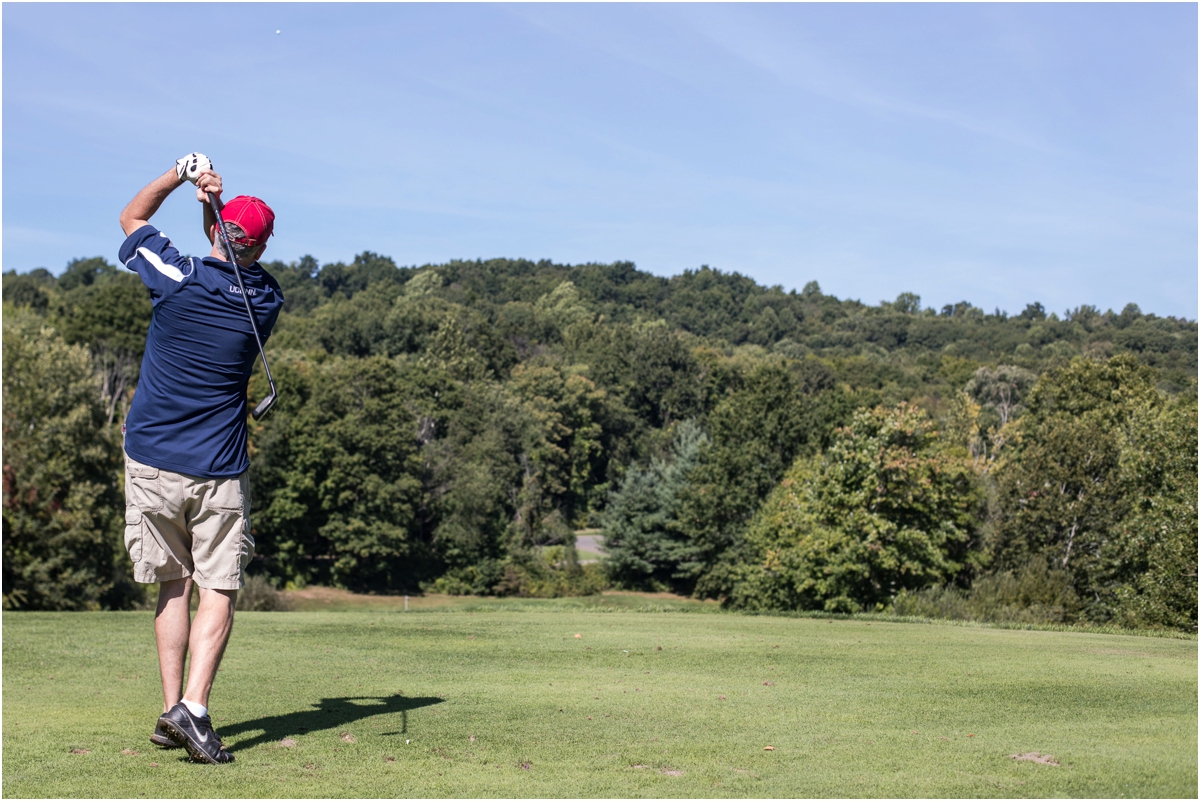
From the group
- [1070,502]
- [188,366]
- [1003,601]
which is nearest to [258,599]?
[188,366]

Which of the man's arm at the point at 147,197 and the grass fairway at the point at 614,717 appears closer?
the grass fairway at the point at 614,717

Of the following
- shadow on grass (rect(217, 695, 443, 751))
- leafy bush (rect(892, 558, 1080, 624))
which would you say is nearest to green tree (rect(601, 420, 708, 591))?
leafy bush (rect(892, 558, 1080, 624))

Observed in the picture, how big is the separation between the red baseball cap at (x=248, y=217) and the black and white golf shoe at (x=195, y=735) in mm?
2256

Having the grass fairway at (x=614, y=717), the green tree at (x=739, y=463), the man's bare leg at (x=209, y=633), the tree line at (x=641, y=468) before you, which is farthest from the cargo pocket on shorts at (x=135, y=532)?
the green tree at (x=739, y=463)

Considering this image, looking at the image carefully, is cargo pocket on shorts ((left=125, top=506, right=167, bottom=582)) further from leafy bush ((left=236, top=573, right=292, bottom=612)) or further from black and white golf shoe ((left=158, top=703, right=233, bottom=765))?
leafy bush ((left=236, top=573, right=292, bottom=612))

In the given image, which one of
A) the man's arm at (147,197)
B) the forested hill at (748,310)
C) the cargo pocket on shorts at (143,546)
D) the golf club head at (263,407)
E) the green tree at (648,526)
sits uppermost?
the forested hill at (748,310)

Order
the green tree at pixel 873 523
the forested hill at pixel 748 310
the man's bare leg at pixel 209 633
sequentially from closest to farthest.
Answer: the man's bare leg at pixel 209 633 < the green tree at pixel 873 523 < the forested hill at pixel 748 310

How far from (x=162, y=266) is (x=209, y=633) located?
1.79 metres

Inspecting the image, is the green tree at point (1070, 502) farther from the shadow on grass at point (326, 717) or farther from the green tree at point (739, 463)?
the shadow on grass at point (326, 717)

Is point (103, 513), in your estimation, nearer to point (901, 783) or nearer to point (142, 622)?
point (142, 622)

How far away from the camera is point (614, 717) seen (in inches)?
225

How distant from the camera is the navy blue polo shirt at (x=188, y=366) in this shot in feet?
16.0

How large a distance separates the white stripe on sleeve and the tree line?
18449mm

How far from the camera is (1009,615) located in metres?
21.5
